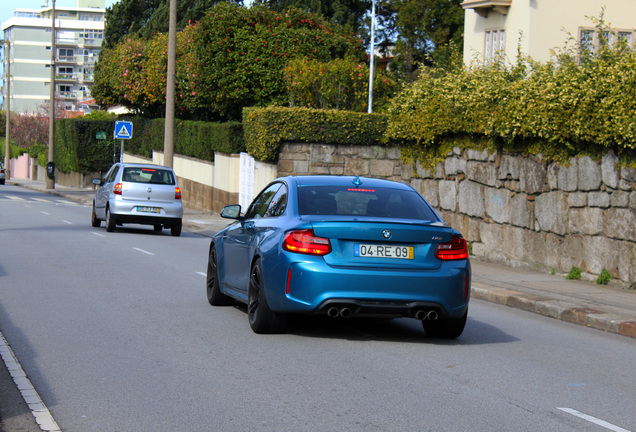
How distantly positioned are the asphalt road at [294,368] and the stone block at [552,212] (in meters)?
3.22

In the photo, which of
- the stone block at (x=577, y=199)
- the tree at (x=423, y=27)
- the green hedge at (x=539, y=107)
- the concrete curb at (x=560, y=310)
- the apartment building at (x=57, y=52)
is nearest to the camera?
the concrete curb at (x=560, y=310)

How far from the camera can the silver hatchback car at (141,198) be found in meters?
21.5

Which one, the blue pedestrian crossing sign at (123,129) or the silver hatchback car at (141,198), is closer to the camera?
the silver hatchback car at (141,198)

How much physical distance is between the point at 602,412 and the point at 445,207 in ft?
40.1

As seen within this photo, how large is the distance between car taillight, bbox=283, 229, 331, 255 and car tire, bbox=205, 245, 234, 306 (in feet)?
8.07

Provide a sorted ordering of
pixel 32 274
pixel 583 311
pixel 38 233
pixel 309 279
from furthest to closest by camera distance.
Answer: pixel 38 233, pixel 32 274, pixel 583 311, pixel 309 279

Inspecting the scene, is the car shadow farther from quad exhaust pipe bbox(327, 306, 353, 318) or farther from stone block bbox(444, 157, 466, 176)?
stone block bbox(444, 157, 466, 176)

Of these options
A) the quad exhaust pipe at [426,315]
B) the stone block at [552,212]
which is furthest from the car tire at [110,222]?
the quad exhaust pipe at [426,315]

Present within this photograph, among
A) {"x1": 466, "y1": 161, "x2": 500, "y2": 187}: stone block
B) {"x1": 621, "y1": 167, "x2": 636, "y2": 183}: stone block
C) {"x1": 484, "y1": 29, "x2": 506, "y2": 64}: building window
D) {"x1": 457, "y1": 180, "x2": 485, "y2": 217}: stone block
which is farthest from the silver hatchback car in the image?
{"x1": 484, "y1": 29, "x2": 506, "y2": 64}: building window

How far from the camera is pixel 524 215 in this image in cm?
1540

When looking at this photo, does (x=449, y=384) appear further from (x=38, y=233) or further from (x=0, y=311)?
(x=38, y=233)

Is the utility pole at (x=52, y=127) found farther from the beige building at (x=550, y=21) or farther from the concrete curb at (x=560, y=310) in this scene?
the concrete curb at (x=560, y=310)

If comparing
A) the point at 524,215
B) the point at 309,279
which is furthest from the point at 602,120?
the point at 309,279

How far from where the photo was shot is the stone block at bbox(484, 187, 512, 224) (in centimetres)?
1594
